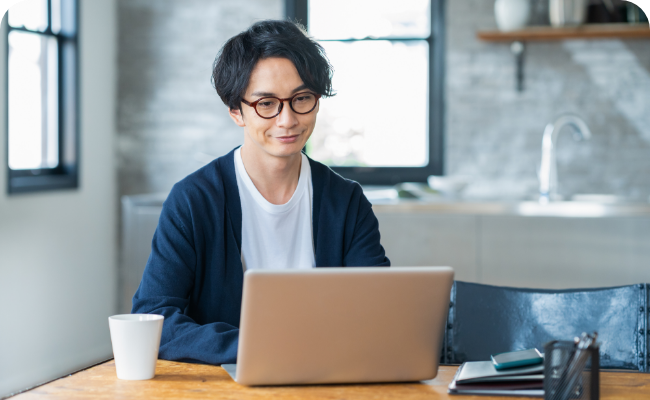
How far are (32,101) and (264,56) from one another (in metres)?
2.46

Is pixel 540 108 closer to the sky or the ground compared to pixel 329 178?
closer to the sky

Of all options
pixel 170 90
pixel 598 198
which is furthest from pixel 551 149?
pixel 170 90

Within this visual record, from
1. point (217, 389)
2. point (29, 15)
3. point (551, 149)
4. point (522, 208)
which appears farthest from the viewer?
point (551, 149)

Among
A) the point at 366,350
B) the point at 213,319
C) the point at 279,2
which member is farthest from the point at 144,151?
the point at 366,350

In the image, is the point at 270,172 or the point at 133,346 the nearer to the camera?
the point at 133,346

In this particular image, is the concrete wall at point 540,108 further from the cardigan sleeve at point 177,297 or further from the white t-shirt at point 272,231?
the cardigan sleeve at point 177,297

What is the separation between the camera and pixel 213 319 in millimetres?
1528

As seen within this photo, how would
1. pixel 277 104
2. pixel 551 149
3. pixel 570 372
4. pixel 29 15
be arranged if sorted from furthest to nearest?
pixel 551 149 < pixel 29 15 < pixel 277 104 < pixel 570 372

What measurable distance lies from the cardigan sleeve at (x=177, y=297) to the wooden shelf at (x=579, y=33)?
284cm

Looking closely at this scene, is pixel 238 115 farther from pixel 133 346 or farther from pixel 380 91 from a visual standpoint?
pixel 380 91

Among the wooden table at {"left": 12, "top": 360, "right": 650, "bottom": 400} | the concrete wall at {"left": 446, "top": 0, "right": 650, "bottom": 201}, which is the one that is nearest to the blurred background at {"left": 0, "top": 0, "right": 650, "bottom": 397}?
the concrete wall at {"left": 446, "top": 0, "right": 650, "bottom": 201}

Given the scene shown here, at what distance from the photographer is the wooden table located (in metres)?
1.03

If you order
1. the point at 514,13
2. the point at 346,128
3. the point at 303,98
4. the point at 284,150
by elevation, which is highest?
the point at 514,13

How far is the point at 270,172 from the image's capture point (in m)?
1.59
